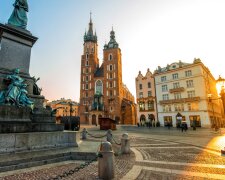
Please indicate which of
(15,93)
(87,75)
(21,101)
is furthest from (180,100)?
(87,75)

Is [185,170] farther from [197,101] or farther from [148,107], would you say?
[148,107]

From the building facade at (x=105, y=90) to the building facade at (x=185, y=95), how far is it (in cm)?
1967

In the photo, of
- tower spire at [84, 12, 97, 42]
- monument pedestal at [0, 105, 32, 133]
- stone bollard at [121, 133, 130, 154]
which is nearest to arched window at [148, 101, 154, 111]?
stone bollard at [121, 133, 130, 154]

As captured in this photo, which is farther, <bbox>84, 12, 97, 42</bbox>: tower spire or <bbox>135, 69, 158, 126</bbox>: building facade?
<bbox>84, 12, 97, 42</bbox>: tower spire

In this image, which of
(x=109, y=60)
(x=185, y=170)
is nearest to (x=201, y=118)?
(x=185, y=170)

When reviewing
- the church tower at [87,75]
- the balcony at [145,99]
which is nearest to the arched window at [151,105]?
the balcony at [145,99]

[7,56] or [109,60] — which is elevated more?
[109,60]

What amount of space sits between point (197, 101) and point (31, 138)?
123ft

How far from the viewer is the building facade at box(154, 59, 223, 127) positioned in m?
34.8

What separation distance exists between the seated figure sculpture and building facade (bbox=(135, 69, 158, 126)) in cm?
3787

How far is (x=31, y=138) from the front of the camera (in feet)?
20.7

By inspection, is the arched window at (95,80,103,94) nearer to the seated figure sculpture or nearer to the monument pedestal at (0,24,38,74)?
the monument pedestal at (0,24,38,74)

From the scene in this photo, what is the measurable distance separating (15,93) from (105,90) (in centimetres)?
5584

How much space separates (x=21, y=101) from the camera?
7.43 m
